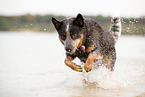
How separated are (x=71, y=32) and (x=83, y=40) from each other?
35 cm

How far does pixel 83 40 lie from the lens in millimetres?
4367

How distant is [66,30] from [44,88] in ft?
4.23

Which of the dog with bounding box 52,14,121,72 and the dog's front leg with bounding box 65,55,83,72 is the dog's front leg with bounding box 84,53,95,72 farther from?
the dog's front leg with bounding box 65,55,83,72

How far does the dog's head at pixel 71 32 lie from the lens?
4.10m

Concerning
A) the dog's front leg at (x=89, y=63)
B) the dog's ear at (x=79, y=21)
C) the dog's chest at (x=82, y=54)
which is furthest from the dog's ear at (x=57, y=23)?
the dog's front leg at (x=89, y=63)

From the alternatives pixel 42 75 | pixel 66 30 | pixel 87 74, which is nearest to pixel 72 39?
pixel 66 30

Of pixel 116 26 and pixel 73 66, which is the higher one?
pixel 116 26

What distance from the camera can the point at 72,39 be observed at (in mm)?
4109

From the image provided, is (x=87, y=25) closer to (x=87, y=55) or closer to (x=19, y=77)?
(x=87, y=55)

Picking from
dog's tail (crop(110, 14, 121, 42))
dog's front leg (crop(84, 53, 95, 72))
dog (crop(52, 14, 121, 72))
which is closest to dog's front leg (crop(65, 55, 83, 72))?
dog (crop(52, 14, 121, 72))

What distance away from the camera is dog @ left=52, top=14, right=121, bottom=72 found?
13.6ft

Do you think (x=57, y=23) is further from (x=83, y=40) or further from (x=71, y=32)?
(x=83, y=40)

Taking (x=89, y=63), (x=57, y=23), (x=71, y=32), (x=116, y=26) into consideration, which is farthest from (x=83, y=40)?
(x=116, y=26)

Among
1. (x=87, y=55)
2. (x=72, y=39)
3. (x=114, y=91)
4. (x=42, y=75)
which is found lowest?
(x=42, y=75)
